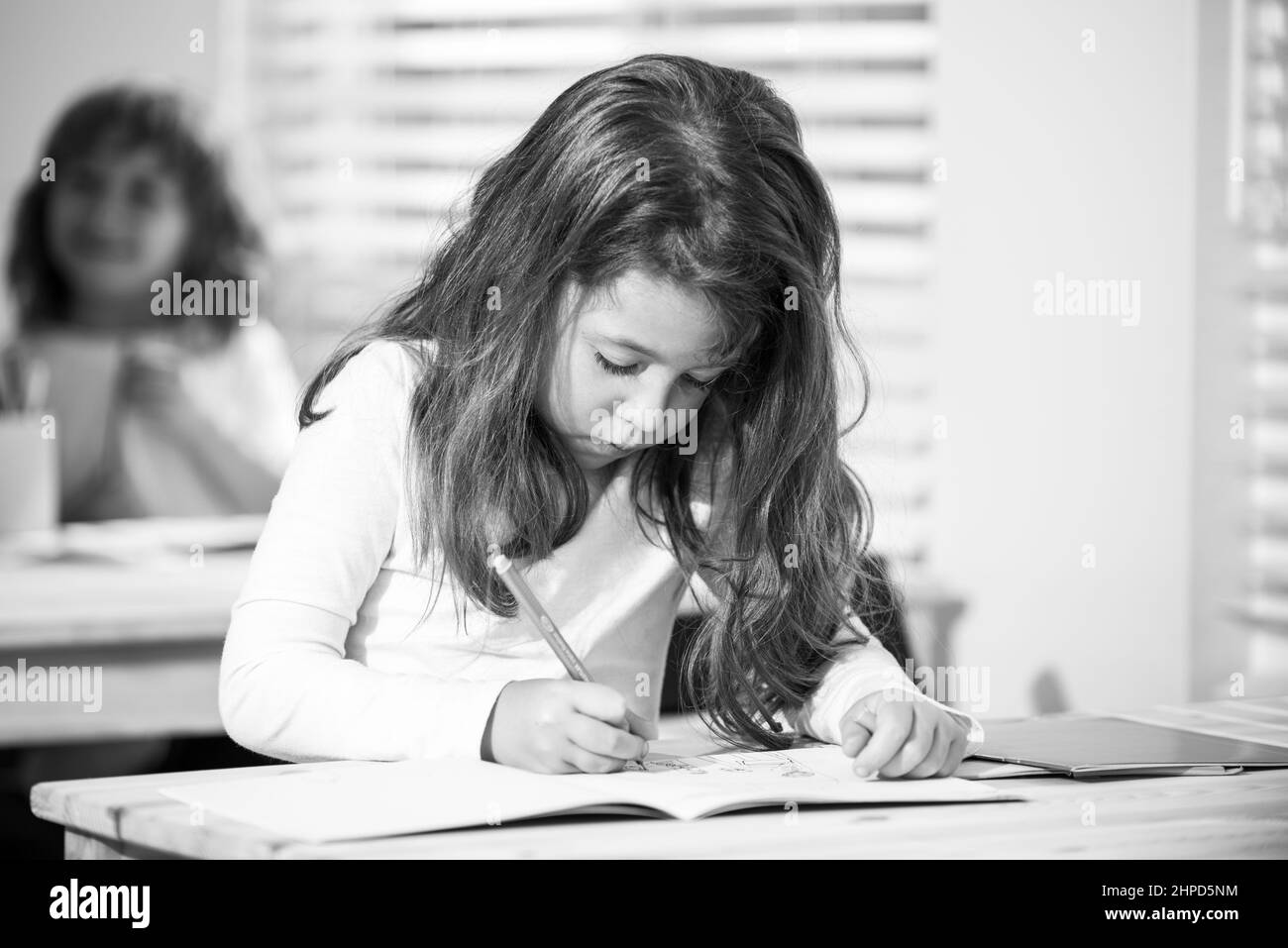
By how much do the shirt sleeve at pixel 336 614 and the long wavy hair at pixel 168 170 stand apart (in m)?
1.92

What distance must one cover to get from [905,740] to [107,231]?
2.43m

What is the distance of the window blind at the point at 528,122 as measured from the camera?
9.05ft

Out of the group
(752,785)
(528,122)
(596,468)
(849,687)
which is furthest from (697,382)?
(528,122)

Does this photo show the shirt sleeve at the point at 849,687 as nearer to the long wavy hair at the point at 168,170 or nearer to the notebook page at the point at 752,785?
the notebook page at the point at 752,785

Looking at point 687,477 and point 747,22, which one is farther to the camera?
point 747,22

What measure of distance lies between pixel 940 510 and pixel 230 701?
6.07ft

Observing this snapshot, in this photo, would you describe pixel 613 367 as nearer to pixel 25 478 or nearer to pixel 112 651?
pixel 112 651

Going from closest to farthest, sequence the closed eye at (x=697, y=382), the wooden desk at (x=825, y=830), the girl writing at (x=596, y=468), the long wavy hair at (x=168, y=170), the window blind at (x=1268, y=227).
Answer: the wooden desk at (x=825, y=830) < the girl writing at (x=596, y=468) < the closed eye at (x=697, y=382) < the window blind at (x=1268, y=227) < the long wavy hair at (x=168, y=170)

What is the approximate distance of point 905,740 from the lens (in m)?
Result: 0.98

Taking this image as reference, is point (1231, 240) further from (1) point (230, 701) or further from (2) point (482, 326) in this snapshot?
(1) point (230, 701)

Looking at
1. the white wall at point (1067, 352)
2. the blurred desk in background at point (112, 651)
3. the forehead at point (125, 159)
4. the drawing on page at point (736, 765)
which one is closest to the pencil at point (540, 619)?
the drawing on page at point (736, 765)

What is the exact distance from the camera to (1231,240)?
2.43 metres

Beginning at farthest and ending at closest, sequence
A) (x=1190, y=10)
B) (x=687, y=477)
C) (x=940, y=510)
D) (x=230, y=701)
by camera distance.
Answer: (x=940, y=510) → (x=1190, y=10) → (x=687, y=477) → (x=230, y=701)
